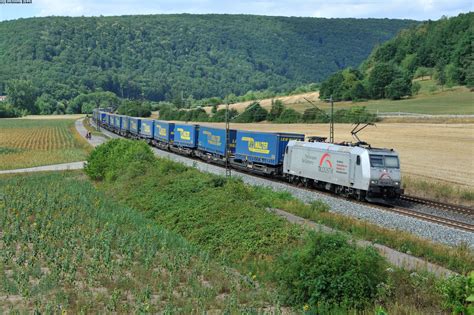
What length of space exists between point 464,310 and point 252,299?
529cm

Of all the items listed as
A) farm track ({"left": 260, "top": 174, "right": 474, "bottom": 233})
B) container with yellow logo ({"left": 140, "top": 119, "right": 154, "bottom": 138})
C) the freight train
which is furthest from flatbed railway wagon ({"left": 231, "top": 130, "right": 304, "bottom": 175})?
container with yellow logo ({"left": 140, "top": 119, "right": 154, "bottom": 138})

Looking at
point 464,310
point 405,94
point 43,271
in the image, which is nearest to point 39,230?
point 43,271

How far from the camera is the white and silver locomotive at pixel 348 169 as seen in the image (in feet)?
97.2

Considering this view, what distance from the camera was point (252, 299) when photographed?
14688 mm

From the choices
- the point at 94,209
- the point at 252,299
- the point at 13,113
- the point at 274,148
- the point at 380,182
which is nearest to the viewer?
the point at 252,299

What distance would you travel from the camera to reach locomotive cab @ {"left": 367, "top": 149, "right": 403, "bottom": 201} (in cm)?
2950

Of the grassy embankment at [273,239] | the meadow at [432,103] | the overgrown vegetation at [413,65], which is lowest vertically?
the grassy embankment at [273,239]

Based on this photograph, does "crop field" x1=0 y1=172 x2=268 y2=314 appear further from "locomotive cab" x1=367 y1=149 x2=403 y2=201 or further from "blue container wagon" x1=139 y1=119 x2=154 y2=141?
"blue container wagon" x1=139 y1=119 x2=154 y2=141

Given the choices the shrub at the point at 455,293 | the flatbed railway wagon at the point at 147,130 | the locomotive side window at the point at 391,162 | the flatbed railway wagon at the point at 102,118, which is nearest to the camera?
the shrub at the point at 455,293

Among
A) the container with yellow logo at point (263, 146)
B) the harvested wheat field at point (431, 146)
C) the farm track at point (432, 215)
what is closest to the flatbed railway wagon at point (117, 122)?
the harvested wheat field at point (431, 146)

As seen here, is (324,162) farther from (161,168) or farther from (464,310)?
(464,310)

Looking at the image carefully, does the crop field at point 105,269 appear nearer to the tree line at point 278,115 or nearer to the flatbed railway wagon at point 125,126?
the tree line at point 278,115

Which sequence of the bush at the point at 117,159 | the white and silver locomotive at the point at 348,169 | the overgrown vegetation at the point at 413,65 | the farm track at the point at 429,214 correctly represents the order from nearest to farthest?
the farm track at the point at 429,214
the white and silver locomotive at the point at 348,169
the bush at the point at 117,159
the overgrown vegetation at the point at 413,65

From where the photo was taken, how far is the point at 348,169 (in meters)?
31.1
